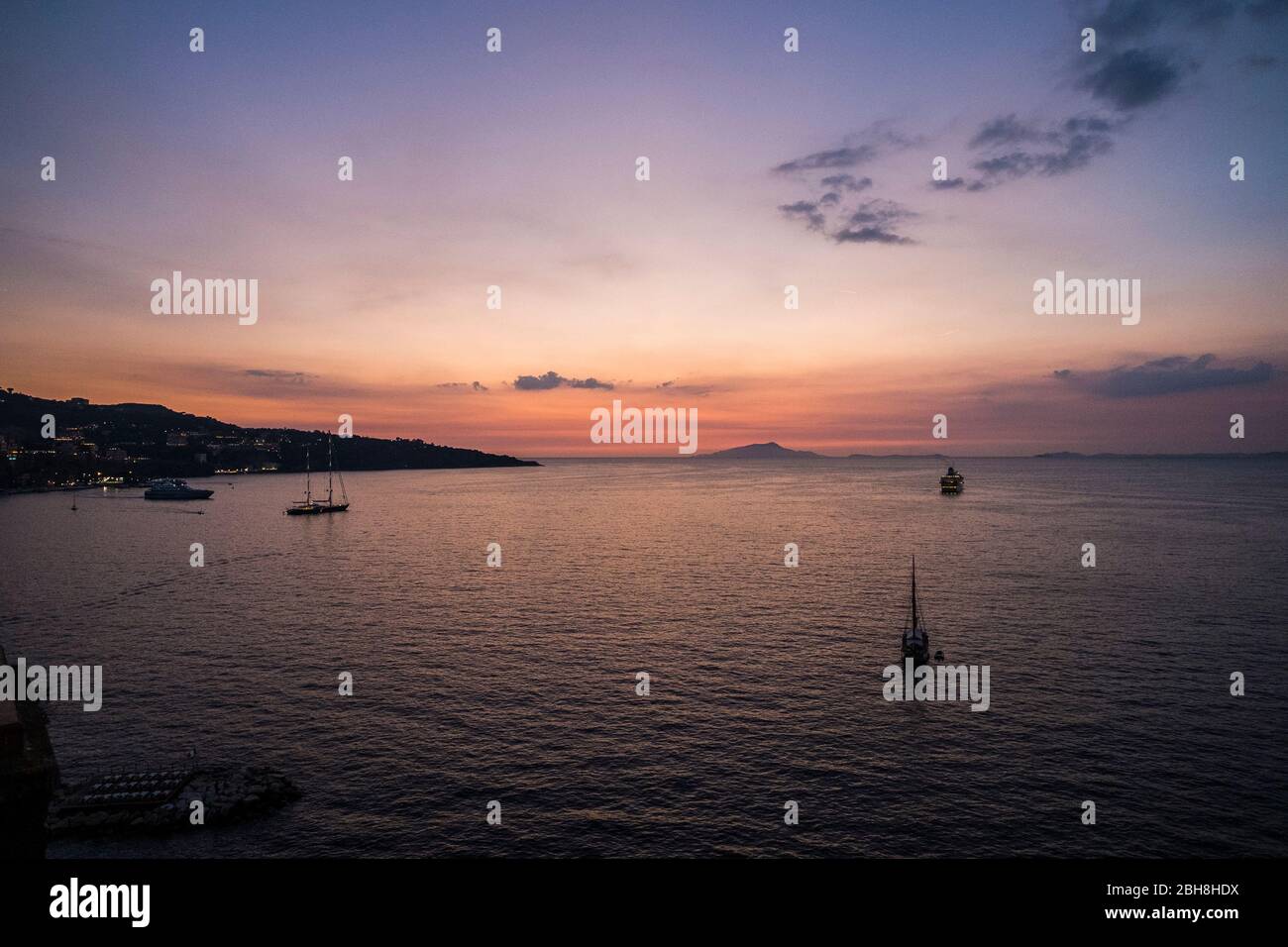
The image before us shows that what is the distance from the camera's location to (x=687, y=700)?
159 ft

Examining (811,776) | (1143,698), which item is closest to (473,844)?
(811,776)

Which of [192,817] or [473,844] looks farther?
[192,817]

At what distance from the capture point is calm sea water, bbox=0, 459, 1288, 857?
33188mm

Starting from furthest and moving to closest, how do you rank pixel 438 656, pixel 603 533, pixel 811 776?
pixel 603 533, pixel 438 656, pixel 811 776

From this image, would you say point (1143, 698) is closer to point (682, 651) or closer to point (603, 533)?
point (682, 651)

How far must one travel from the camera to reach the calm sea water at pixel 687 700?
1307 inches
